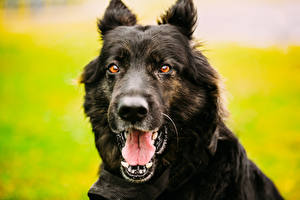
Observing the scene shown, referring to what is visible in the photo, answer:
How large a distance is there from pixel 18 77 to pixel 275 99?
11333 millimetres

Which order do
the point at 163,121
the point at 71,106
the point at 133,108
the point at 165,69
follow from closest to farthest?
the point at 133,108, the point at 163,121, the point at 165,69, the point at 71,106

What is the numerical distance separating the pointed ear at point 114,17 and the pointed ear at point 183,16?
1.91 feet

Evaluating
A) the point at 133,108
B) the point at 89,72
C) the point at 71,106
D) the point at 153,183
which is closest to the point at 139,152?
the point at 153,183

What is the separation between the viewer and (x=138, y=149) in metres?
3.48

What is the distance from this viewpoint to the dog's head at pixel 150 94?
134 inches

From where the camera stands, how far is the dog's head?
3.41 metres

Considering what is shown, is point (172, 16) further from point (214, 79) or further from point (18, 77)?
point (18, 77)

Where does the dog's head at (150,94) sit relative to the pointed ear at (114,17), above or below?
below

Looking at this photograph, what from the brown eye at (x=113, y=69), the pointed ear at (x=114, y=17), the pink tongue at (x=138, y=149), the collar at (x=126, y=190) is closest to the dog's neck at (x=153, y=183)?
the collar at (x=126, y=190)

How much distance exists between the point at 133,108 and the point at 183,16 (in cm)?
153

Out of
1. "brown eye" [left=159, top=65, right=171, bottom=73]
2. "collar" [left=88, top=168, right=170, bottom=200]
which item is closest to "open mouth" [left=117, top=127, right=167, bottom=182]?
"collar" [left=88, top=168, right=170, bottom=200]

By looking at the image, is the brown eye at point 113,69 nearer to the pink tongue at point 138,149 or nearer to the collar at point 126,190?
the pink tongue at point 138,149

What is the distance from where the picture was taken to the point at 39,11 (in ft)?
83.6

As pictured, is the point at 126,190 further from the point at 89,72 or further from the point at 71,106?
the point at 71,106
